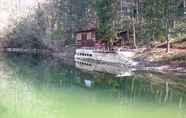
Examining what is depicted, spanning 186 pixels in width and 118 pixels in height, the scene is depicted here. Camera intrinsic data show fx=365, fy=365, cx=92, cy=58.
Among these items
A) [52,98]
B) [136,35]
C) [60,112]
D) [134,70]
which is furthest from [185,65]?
[60,112]

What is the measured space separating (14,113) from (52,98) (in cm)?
501

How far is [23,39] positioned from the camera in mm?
66125

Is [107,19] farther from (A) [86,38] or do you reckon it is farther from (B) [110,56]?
(A) [86,38]

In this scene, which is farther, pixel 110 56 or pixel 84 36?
pixel 84 36

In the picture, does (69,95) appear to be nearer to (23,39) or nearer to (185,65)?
(185,65)

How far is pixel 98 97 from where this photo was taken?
23.1 meters

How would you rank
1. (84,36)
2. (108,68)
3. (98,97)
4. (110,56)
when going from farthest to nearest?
(84,36) → (110,56) → (108,68) → (98,97)

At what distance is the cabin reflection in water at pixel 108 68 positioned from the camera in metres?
34.9

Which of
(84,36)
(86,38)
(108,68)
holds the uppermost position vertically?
(84,36)

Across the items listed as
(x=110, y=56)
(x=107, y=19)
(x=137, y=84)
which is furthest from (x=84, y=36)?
(x=137, y=84)

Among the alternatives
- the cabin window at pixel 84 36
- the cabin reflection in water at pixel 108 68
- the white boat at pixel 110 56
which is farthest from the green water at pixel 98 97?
the cabin window at pixel 84 36

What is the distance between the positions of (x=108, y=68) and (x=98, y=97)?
15.6 m

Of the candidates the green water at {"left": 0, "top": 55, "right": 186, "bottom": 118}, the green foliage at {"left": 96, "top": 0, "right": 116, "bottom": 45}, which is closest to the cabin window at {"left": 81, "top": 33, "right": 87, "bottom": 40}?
the green foliage at {"left": 96, "top": 0, "right": 116, "bottom": 45}

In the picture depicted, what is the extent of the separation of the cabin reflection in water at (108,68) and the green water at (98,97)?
4.28 ft
